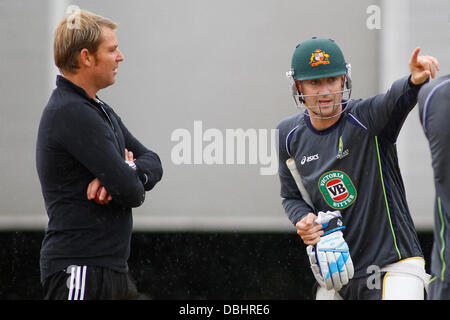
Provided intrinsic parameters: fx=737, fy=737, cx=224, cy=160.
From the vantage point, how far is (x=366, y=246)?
3.73m

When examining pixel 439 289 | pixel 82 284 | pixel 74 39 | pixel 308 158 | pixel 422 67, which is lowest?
pixel 82 284

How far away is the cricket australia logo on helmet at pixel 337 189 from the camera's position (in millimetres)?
3752

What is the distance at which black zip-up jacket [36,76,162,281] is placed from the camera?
3264mm

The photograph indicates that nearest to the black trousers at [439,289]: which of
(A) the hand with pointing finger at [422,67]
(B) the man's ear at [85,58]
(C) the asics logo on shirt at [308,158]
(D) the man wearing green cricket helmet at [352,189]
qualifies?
(D) the man wearing green cricket helmet at [352,189]

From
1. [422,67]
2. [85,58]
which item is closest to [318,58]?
[422,67]

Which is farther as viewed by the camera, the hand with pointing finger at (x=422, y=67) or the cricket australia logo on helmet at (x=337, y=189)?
the cricket australia logo on helmet at (x=337, y=189)

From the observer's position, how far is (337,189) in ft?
12.4

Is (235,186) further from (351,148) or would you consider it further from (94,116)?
(94,116)

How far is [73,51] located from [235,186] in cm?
321

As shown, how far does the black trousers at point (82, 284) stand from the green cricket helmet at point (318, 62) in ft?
4.55

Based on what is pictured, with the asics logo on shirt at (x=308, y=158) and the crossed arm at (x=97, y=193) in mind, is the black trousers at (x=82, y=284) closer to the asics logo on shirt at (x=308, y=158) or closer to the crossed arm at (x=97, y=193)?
the crossed arm at (x=97, y=193)

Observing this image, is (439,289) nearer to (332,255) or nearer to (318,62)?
(332,255)

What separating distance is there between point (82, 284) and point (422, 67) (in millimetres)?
1817
